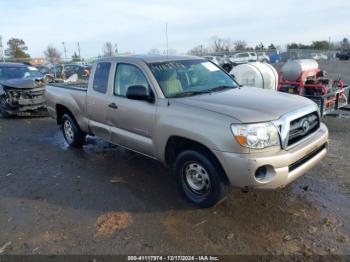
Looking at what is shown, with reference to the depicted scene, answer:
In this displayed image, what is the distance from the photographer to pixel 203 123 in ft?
11.6

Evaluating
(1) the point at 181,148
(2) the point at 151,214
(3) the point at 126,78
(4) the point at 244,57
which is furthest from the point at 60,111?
(4) the point at 244,57

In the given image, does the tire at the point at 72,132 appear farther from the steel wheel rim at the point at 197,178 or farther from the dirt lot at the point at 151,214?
the steel wheel rim at the point at 197,178

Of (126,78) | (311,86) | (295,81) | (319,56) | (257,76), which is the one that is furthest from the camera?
(319,56)

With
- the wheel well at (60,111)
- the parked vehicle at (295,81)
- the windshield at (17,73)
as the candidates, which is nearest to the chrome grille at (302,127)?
the parked vehicle at (295,81)

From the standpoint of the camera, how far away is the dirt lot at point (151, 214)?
3234 millimetres

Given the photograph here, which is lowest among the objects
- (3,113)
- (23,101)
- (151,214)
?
(151,214)

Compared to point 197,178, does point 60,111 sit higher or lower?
higher

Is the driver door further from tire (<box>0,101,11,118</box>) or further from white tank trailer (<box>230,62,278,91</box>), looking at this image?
tire (<box>0,101,11,118</box>)

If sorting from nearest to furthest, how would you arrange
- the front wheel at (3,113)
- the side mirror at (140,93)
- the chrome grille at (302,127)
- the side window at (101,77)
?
the chrome grille at (302,127)
the side mirror at (140,93)
the side window at (101,77)
the front wheel at (3,113)

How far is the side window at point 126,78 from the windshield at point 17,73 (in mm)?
7636

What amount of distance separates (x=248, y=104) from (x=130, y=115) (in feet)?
5.60

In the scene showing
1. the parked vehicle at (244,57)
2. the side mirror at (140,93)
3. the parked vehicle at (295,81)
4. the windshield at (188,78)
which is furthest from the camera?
the parked vehicle at (244,57)

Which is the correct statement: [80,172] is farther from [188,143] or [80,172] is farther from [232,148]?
[232,148]

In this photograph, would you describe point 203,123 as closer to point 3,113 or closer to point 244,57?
point 3,113
